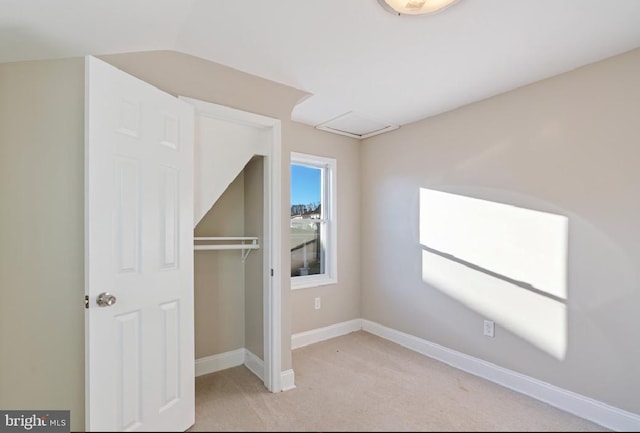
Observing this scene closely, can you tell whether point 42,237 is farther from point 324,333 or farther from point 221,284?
point 324,333

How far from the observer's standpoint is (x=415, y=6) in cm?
147

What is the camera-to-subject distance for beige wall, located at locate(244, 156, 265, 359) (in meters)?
2.45

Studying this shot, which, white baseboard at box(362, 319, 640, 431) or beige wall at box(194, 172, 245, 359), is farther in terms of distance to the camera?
beige wall at box(194, 172, 245, 359)

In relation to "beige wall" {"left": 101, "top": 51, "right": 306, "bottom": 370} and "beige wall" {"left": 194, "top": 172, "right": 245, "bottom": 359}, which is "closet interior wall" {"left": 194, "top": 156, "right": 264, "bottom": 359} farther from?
"beige wall" {"left": 101, "top": 51, "right": 306, "bottom": 370}

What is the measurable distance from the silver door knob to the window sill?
2095 millimetres

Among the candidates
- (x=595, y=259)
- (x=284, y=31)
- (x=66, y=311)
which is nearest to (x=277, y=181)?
(x=284, y=31)

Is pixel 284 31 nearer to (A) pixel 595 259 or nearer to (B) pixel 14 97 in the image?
(B) pixel 14 97

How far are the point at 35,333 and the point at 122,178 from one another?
1.08 metres

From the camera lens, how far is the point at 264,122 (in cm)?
224

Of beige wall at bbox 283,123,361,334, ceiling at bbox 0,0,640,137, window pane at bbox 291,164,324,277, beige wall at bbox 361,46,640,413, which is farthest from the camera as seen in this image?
window pane at bbox 291,164,324,277

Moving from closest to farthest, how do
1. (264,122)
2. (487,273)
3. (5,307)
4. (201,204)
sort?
1. (5,307)
2. (201,204)
3. (264,122)
4. (487,273)

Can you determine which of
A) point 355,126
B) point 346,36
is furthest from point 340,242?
point 346,36

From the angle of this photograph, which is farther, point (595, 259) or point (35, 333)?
point (595, 259)

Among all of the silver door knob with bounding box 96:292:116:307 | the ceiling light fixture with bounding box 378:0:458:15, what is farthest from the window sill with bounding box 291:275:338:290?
the ceiling light fixture with bounding box 378:0:458:15
